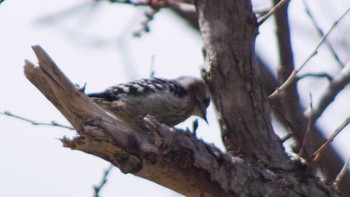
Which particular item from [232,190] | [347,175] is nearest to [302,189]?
[232,190]

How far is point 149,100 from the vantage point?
645 cm

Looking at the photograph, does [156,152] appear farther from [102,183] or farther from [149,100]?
[149,100]

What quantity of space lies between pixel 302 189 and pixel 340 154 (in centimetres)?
165

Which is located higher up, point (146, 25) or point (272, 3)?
point (272, 3)

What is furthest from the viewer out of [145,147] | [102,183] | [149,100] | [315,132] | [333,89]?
[315,132]

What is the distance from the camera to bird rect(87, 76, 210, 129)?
6.20 m

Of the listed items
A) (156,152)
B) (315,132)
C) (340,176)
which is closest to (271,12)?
(340,176)

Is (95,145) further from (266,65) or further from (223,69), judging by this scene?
(266,65)

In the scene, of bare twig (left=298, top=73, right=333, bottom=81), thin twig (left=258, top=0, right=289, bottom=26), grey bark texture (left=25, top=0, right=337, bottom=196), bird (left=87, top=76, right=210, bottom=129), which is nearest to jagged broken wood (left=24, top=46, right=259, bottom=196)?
grey bark texture (left=25, top=0, right=337, bottom=196)

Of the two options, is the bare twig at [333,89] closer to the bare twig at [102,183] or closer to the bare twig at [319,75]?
the bare twig at [319,75]

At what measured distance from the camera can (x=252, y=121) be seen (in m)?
5.54

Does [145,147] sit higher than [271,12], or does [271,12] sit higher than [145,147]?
[271,12]

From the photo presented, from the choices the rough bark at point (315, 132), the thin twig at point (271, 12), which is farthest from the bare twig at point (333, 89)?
the thin twig at point (271, 12)

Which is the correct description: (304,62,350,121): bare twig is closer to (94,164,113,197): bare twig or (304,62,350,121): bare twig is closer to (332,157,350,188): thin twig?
(332,157,350,188): thin twig
